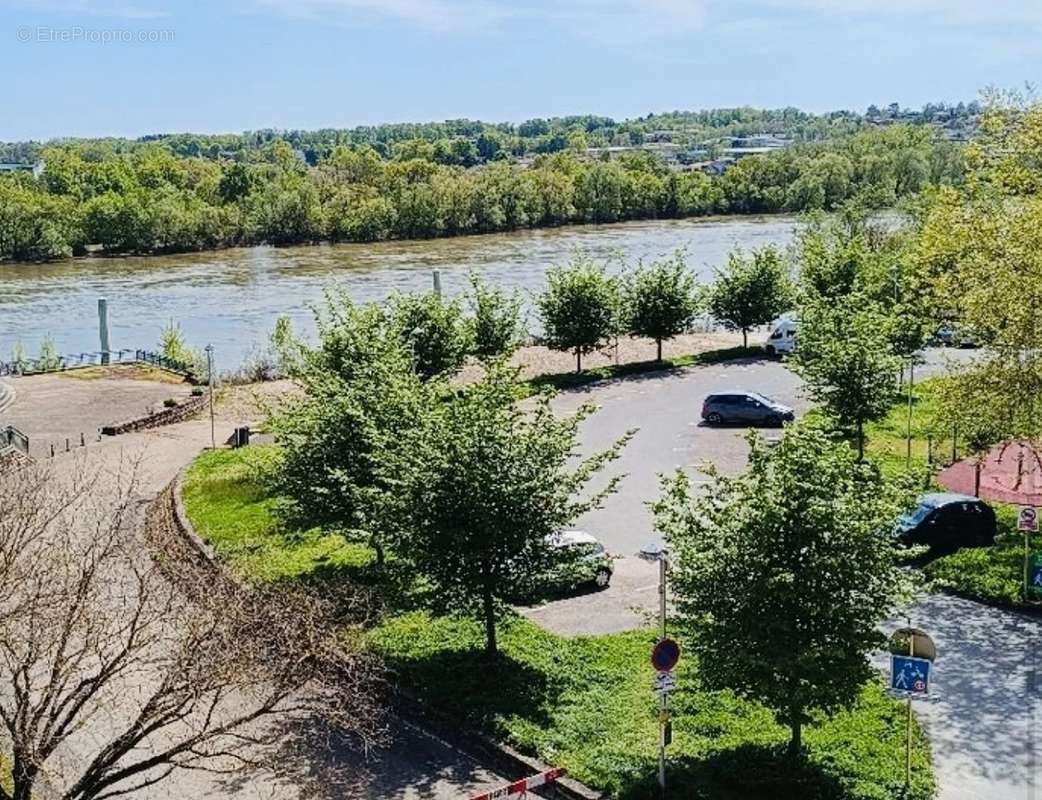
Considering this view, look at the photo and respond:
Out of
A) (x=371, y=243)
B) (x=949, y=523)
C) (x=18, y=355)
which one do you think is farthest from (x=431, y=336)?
(x=371, y=243)

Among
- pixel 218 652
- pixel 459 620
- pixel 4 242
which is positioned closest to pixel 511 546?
pixel 459 620

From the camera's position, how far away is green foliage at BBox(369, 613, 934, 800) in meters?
14.1

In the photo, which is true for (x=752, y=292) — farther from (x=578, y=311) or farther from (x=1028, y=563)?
(x=1028, y=563)

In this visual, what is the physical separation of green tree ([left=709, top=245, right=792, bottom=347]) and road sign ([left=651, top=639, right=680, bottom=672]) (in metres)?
31.8

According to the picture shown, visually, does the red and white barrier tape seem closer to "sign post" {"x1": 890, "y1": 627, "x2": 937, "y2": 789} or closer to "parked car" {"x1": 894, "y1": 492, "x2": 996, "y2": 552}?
"sign post" {"x1": 890, "y1": 627, "x2": 937, "y2": 789}

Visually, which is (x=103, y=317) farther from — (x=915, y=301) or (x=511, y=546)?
(x=511, y=546)

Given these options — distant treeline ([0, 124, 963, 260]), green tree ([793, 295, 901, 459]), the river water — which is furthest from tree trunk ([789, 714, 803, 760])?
distant treeline ([0, 124, 963, 260])

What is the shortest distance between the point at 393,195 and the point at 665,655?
93.8 meters

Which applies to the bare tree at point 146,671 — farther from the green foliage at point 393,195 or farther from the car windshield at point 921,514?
the green foliage at point 393,195

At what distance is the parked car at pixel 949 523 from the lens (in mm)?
22250

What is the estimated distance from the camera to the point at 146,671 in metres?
14.5

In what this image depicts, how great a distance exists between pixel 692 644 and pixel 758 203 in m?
105

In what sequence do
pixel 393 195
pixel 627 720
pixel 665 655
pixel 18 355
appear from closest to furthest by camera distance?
pixel 665 655 → pixel 627 720 → pixel 18 355 → pixel 393 195

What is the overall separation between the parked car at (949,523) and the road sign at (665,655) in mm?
9918
